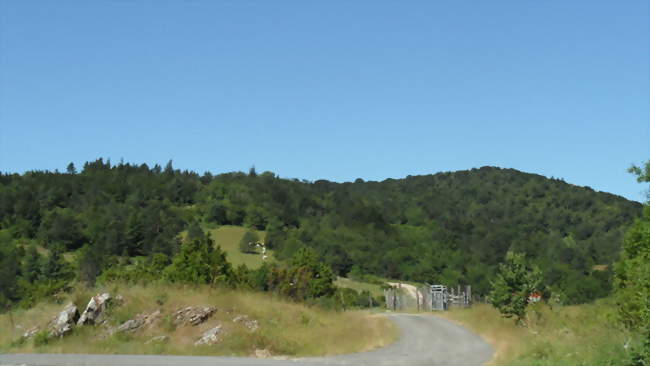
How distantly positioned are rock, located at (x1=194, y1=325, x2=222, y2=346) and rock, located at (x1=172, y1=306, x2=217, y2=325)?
0.95 meters

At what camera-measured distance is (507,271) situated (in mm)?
30141

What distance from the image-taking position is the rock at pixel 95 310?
25.7 m

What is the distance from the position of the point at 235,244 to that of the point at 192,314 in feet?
442

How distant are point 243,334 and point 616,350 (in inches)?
516

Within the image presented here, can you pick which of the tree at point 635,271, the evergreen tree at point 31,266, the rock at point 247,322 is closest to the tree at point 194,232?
the evergreen tree at point 31,266

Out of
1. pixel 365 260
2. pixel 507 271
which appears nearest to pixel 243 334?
pixel 507 271

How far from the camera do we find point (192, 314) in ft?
86.2

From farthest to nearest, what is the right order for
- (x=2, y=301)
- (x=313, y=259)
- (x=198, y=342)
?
(x=2, y=301) → (x=313, y=259) → (x=198, y=342)

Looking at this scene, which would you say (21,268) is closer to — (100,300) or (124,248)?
(124,248)

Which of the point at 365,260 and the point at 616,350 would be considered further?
the point at 365,260

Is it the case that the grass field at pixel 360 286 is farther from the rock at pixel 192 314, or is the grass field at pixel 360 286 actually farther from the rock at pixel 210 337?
the rock at pixel 210 337

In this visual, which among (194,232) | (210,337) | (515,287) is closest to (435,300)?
(515,287)

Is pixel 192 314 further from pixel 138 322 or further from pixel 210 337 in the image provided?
pixel 138 322

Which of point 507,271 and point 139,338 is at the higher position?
point 507,271
